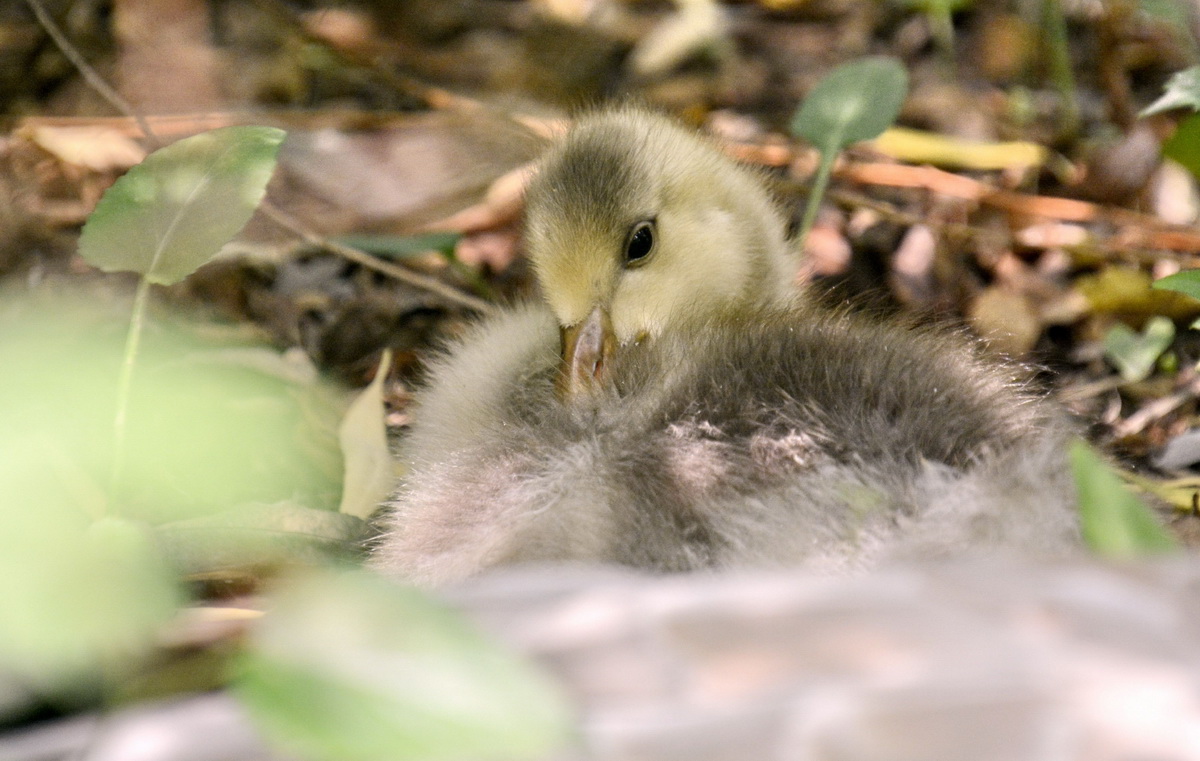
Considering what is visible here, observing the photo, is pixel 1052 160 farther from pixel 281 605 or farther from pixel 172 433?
pixel 281 605

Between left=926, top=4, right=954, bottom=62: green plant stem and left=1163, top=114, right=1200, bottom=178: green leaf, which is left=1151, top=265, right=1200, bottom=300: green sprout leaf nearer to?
left=1163, top=114, right=1200, bottom=178: green leaf

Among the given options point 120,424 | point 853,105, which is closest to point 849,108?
point 853,105

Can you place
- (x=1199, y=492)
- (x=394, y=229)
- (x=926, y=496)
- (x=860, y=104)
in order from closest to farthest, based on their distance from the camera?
(x=926, y=496)
(x=1199, y=492)
(x=860, y=104)
(x=394, y=229)

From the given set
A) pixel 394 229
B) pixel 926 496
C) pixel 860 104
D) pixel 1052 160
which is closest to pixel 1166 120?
pixel 1052 160

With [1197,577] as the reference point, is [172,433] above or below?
above

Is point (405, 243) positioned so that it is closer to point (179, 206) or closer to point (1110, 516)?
point (179, 206)

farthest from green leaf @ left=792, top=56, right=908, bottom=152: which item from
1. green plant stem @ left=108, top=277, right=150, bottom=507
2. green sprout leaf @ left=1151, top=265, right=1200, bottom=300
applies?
green plant stem @ left=108, top=277, right=150, bottom=507
